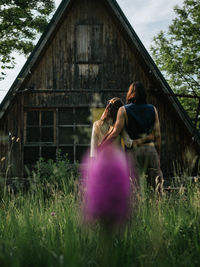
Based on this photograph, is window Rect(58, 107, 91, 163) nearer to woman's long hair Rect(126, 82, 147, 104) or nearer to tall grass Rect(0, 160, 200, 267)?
woman's long hair Rect(126, 82, 147, 104)

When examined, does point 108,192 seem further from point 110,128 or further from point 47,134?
point 47,134

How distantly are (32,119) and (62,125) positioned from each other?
3.28 feet

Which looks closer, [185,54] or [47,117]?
[47,117]

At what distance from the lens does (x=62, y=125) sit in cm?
1166

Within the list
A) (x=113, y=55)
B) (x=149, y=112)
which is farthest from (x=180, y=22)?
(x=149, y=112)

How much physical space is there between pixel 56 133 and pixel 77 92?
1473 mm

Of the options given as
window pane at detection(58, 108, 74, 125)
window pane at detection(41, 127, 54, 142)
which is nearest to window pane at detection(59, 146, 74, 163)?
window pane at detection(41, 127, 54, 142)

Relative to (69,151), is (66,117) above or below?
above

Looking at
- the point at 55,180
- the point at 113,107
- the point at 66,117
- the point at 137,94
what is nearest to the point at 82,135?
the point at 66,117

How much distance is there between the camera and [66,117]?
38.6ft

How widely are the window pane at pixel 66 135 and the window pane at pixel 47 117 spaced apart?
1.44 feet

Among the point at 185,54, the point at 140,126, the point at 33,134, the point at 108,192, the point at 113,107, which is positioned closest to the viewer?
the point at 108,192

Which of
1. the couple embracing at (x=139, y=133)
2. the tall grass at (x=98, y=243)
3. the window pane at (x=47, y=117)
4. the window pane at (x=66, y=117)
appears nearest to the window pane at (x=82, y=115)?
the window pane at (x=66, y=117)

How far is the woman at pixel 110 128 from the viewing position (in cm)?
416
